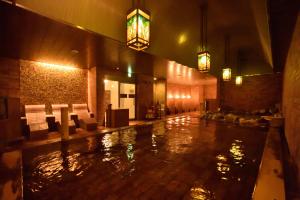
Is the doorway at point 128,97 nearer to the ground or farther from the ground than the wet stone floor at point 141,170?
farther from the ground

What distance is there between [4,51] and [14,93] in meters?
1.86

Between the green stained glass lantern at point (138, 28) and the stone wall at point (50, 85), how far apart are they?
6401 millimetres

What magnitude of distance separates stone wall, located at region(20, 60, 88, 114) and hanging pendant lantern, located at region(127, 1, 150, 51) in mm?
6401

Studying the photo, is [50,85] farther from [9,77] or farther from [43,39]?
[43,39]

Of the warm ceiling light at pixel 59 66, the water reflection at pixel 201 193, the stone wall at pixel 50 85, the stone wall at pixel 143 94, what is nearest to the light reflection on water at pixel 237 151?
the water reflection at pixel 201 193

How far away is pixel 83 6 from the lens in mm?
3496

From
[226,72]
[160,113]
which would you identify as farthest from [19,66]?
[226,72]

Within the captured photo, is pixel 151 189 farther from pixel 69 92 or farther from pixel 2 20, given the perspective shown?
pixel 69 92

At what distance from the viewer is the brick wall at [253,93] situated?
11422 millimetres

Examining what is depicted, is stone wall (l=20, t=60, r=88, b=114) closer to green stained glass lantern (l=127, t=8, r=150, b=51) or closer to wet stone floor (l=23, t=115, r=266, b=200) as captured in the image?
wet stone floor (l=23, t=115, r=266, b=200)

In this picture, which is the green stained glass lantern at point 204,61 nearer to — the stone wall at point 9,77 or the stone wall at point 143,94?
the stone wall at point 143,94

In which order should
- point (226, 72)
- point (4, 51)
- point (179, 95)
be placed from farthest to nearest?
point (179, 95) < point (226, 72) < point (4, 51)

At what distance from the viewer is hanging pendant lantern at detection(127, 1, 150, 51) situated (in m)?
2.90

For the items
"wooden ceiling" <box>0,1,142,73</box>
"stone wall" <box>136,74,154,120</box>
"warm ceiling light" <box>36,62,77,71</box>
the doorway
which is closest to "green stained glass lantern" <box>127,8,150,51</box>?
"wooden ceiling" <box>0,1,142,73</box>
